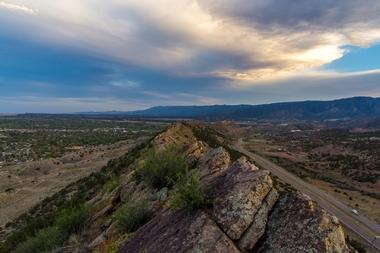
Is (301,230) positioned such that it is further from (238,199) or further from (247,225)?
(238,199)

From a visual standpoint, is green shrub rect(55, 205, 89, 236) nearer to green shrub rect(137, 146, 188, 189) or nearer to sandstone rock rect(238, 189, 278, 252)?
green shrub rect(137, 146, 188, 189)

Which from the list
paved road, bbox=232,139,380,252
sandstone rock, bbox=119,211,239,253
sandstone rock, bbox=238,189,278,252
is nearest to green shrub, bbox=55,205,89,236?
sandstone rock, bbox=119,211,239,253

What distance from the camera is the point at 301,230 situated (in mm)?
9047

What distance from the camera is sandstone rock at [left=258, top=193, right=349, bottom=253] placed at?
8.66 meters

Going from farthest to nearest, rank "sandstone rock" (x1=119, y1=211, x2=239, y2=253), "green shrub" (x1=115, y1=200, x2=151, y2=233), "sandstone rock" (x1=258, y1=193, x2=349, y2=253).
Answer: "green shrub" (x1=115, y1=200, x2=151, y2=233) < "sandstone rock" (x1=119, y1=211, x2=239, y2=253) < "sandstone rock" (x1=258, y1=193, x2=349, y2=253)

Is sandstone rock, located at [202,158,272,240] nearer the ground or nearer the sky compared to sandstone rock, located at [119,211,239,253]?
nearer the sky

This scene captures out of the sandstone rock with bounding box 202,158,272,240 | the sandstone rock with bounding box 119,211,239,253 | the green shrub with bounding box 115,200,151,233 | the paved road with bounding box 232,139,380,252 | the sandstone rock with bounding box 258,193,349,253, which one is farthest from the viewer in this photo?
the paved road with bounding box 232,139,380,252

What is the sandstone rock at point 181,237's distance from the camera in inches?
376

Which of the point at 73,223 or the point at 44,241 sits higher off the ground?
the point at 73,223

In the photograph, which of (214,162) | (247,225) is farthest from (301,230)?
(214,162)

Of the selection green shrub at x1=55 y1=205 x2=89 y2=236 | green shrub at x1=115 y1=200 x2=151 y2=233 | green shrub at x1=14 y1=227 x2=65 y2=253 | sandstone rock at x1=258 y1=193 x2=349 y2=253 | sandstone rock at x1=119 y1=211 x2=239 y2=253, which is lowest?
green shrub at x1=14 y1=227 x2=65 y2=253

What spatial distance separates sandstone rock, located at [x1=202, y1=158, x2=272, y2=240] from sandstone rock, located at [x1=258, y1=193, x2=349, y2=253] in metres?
0.61

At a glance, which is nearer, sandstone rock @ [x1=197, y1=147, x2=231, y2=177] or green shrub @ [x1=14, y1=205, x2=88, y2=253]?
sandstone rock @ [x1=197, y1=147, x2=231, y2=177]

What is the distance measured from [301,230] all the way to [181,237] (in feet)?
10.7
